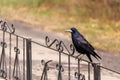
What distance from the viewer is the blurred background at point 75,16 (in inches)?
779

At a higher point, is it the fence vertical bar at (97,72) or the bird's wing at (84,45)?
the bird's wing at (84,45)

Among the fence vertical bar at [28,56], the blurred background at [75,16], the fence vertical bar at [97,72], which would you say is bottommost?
the fence vertical bar at [97,72]

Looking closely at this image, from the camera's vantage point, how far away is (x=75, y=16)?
2222 centimetres

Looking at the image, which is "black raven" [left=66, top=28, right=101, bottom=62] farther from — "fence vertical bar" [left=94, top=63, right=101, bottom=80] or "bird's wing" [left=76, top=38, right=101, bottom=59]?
"fence vertical bar" [left=94, top=63, right=101, bottom=80]

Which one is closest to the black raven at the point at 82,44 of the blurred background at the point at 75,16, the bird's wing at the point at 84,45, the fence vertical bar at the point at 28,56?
the bird's wing at the point at 84,45

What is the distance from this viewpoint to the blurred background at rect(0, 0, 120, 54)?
64.9 ft

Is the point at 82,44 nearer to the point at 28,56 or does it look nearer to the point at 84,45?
the point at 84,45

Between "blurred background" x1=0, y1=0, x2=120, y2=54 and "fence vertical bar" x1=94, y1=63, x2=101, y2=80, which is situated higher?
"blurred background" x1=0, y1=0, x2=120, y2=54

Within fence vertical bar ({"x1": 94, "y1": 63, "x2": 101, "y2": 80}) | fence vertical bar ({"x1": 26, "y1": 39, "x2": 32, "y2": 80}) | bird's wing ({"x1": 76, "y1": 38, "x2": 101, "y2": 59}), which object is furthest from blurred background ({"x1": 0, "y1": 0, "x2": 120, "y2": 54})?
fence vertical bar ({"x1": 94, "y1": 63, "x2": 101, "y2": 80})

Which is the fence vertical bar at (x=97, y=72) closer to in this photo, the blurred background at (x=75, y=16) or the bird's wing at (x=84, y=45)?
the bird's wing at (x=84, y=45)

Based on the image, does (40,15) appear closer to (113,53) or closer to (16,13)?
(16,13)

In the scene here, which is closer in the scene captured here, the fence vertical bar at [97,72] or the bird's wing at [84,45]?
the fence vertical bar at [97,72]

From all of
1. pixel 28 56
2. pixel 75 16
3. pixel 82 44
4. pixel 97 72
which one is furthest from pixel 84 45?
pixel 75 16

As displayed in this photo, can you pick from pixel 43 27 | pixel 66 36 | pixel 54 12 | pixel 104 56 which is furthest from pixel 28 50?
pixel 54 12
